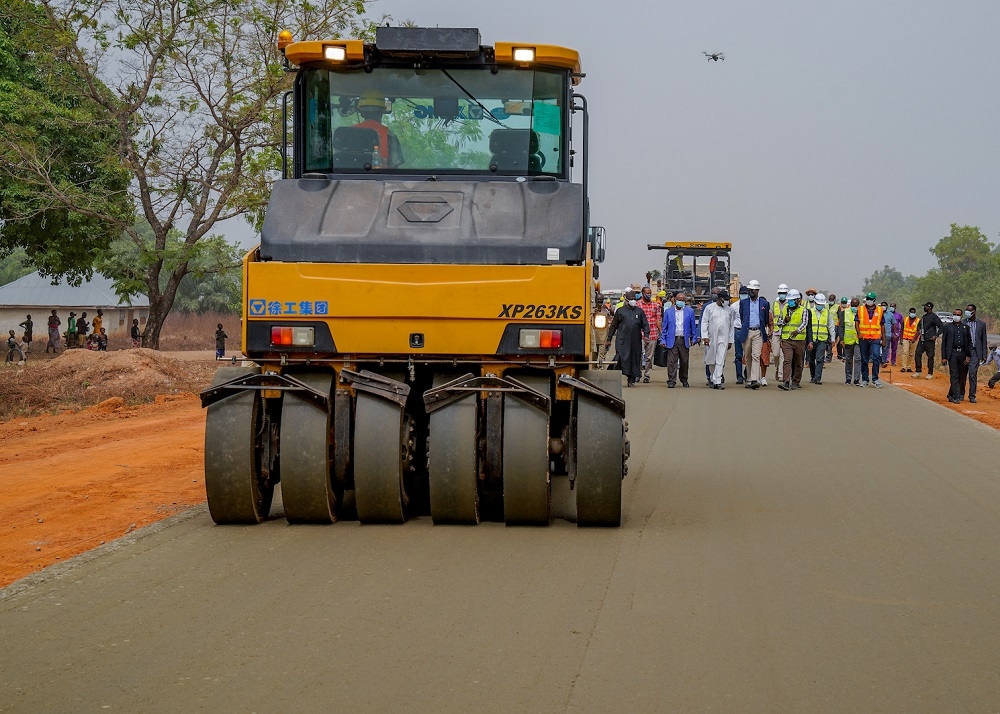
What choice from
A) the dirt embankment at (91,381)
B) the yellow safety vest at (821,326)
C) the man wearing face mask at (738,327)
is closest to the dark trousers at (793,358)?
the yellow safety vest at (821,326)

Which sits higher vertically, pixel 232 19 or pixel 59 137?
pixel 232 19

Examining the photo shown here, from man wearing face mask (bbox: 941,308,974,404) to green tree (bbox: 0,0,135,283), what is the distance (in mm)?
19216

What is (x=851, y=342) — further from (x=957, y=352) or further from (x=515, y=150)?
(x=515, y=150)

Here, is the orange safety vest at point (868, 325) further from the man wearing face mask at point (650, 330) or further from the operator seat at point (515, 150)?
the operator seat at point (515, 150)

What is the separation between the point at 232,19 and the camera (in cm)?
2880

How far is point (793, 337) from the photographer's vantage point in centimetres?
2359

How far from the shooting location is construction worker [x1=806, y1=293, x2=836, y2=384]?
24.1 meters

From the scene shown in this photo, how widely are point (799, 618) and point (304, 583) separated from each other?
8.83ft

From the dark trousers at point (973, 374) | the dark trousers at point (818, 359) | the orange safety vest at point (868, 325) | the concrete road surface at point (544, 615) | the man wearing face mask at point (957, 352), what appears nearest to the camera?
the concrete road surface at point (544, 615)

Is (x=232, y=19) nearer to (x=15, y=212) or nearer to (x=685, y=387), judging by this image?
(x=15, y=212)

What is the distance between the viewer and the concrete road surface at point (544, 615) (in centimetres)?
498

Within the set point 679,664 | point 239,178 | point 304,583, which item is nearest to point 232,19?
point 239,178

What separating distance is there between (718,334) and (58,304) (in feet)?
156

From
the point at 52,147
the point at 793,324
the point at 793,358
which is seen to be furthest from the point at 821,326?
the point at 52,147
